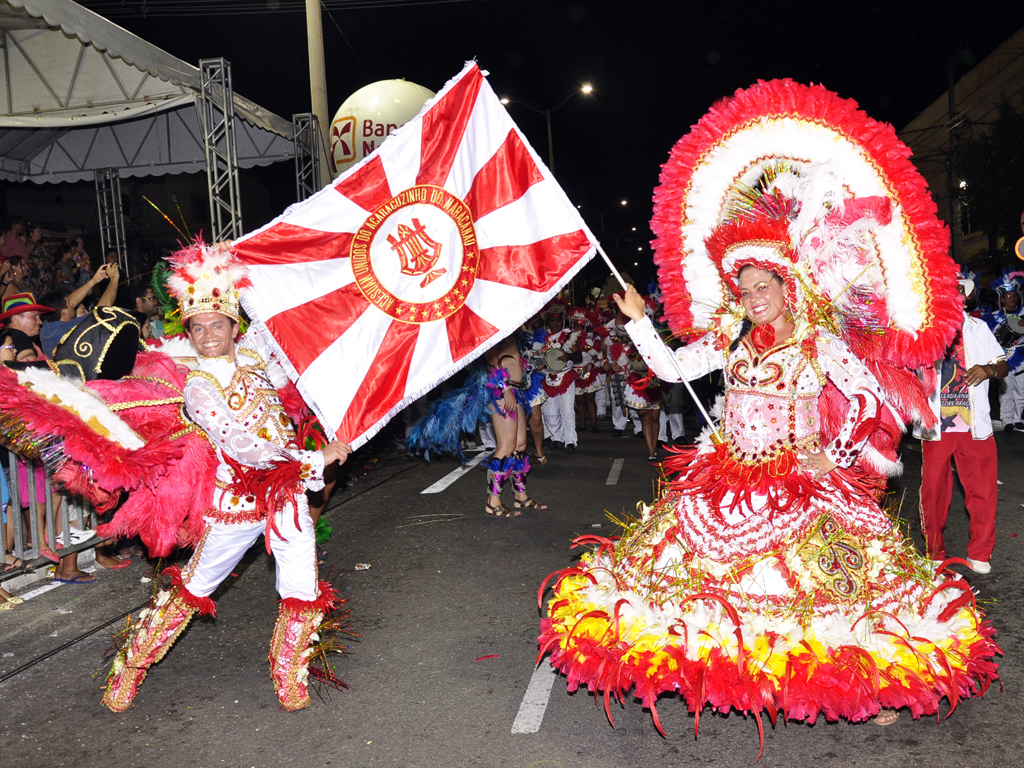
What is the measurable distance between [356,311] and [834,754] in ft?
8.86

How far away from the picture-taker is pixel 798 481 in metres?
3.45

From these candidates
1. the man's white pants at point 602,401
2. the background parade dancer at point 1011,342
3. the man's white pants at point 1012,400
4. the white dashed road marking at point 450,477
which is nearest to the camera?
the white dashed road marking at point 450,477

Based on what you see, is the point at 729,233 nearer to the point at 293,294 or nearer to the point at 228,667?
the point at 293,294

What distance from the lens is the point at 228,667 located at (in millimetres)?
4297

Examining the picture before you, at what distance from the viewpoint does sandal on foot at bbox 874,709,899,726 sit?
3438 mm

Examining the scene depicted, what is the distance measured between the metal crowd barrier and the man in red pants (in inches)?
223

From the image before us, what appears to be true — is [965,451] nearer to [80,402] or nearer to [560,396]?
[80,402]

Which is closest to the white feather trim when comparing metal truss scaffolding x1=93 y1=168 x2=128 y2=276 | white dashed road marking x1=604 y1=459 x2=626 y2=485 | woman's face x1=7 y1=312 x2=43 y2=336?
woman's face x1=7 y1=312 x2=43 y2=336

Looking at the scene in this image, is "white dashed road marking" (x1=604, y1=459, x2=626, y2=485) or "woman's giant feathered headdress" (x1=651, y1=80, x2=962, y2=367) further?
"white dashed road marking" (x1=604, y1=459, x2=626, y2=485)

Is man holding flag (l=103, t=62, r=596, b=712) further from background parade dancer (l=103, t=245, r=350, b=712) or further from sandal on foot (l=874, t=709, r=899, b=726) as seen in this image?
sandal on foot (l=874, t=709, r=899, b=726)

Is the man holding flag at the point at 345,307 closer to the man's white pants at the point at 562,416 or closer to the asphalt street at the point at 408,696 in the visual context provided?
the asphalt street at the point at 408,696

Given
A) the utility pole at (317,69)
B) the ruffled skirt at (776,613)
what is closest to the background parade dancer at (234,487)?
the ruffled skirt at (776,613)

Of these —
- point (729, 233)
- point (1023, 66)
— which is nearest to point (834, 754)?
point (729, 233)

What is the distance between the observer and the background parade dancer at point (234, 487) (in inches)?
136
